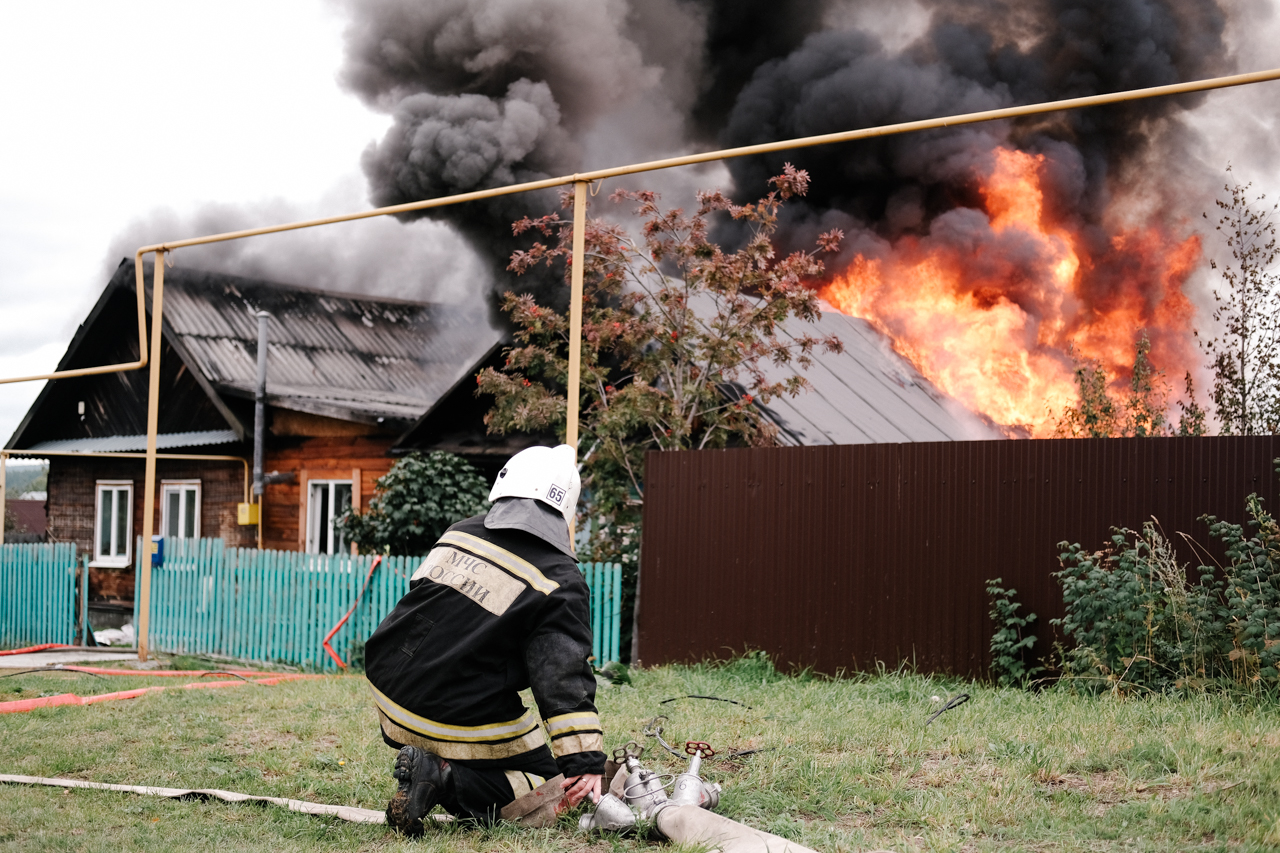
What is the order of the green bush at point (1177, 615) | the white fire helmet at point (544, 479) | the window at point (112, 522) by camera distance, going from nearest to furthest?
the white fire helmet at point (544, 479), the green bush at point (1177, 615), the window at point (112, 522)

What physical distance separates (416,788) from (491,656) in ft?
1.81

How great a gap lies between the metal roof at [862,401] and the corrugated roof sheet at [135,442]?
8.22 metres

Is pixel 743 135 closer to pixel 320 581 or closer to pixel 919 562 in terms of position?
pixel 320 581

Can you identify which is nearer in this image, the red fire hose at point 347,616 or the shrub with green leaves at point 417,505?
the red fire hose at point 347,616

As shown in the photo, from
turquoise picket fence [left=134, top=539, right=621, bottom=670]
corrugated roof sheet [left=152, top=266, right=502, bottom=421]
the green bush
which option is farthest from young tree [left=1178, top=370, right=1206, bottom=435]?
corrugated roof sheet [left=152, top=266, right=502, bottom=421]

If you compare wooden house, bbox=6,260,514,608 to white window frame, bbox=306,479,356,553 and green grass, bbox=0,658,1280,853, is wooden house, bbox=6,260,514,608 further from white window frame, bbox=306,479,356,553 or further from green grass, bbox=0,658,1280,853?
green grass, bbox=0,658,1280,853

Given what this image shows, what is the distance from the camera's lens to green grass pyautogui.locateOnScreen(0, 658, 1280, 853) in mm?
3627

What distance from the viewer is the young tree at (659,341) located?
33.7 ft

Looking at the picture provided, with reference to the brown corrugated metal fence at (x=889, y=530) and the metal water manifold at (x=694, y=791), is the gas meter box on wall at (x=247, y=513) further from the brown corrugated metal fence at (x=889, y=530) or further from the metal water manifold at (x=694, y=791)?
the metal water manifold at (x=694, y=791)

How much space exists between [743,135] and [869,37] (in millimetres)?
2299

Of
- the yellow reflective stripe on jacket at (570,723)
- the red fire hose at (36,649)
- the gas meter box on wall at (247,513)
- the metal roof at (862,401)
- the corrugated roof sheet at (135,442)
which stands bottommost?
the red fire hose at (36,649)

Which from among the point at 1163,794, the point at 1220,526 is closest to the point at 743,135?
the point at 1220,526

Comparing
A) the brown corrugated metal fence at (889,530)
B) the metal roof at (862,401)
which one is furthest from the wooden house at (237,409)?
the brown corrugated metal fence at (889,530)

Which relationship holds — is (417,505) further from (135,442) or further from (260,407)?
(135,442)
